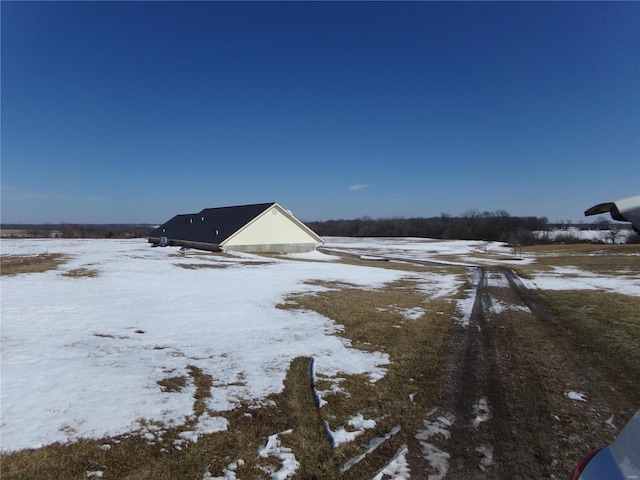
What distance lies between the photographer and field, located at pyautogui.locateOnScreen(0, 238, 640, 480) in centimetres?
417

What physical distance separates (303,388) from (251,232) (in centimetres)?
3370

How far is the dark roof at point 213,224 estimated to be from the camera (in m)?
39.2

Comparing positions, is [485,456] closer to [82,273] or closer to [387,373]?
[387,373]

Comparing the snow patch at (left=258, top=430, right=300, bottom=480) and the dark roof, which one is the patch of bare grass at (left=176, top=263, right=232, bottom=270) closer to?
the dark roof

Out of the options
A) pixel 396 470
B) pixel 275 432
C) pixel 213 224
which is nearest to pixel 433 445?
pixel 396 470

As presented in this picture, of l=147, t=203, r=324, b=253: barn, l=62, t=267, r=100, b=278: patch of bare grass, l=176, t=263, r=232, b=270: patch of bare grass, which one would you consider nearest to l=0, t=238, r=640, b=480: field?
l=62, t=267, r=100, b=278: patch of bare grass

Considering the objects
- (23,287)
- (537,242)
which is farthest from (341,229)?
(23,287)

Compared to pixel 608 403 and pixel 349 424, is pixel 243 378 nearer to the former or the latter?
pixel 349 424

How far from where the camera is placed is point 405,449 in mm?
4363

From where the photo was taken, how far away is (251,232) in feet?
128

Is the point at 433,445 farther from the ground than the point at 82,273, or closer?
closer

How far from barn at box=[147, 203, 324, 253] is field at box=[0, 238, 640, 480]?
82.4ft

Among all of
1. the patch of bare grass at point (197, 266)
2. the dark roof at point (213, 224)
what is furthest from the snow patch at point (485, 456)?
the dark roof at point (213, 224)

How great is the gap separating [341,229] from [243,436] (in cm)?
16254
